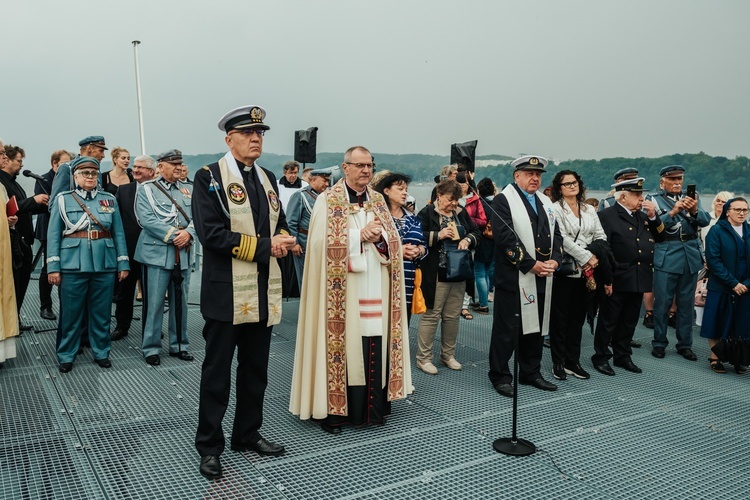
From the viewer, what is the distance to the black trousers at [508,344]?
15.8 ft

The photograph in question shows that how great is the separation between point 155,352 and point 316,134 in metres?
5.02

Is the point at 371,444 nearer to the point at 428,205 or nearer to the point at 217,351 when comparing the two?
the point at 217,351

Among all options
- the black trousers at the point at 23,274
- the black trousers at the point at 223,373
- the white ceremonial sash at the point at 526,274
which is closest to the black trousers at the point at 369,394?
the black trousers at the point at 223,373

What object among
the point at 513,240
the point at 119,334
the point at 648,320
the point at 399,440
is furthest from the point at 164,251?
the point at 648,320

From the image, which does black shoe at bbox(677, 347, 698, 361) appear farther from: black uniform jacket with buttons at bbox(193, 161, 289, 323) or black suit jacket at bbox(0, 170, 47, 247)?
black suit jacket at bbox(0, 170, 47, 247)

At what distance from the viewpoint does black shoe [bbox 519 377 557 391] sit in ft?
15.8

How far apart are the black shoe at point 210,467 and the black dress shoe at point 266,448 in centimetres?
31

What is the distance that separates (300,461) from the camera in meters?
3.37

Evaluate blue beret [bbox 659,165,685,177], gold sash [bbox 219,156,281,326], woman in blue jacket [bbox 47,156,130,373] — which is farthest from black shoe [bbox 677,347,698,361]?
woman in blue jacket [bbox 47,156,130,373]

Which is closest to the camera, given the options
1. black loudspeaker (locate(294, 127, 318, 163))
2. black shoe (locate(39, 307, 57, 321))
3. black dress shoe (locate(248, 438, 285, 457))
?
black dress shoe (locate(248, 438, 285, 457))

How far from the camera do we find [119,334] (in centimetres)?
606

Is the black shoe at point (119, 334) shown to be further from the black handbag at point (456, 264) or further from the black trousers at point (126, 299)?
the black handbag at point (456, 264)

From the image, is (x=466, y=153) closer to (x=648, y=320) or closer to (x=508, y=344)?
(x=508, y=344)

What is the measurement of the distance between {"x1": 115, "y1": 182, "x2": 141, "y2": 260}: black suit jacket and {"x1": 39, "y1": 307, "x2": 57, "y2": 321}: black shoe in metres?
1.64
